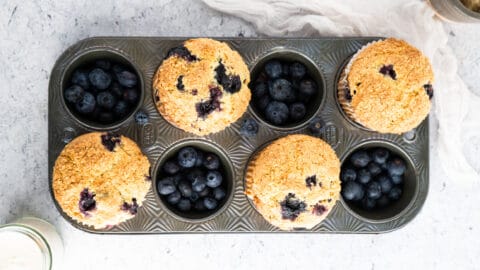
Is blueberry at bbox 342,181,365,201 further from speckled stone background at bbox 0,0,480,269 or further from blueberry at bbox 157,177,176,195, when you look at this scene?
blueberry at bbox 157,177,176,195

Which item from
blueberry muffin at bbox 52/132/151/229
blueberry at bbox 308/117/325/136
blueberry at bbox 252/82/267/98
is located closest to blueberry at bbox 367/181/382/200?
blueberry at bbox 308/117/325/136

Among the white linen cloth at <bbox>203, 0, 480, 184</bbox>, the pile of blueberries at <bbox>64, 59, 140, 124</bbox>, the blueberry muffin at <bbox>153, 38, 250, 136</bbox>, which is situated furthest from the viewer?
the white linen cloth at <bbox>203, 0, 480, 184</bbox>

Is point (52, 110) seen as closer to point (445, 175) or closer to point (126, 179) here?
point (126, 179)

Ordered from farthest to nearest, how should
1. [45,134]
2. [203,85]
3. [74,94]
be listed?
[45,134], [74,94], [203,85]

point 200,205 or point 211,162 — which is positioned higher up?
point 211,162

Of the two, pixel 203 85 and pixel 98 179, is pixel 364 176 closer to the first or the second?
pixel 203 85

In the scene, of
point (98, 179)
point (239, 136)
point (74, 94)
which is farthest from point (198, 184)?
point (74, 94)

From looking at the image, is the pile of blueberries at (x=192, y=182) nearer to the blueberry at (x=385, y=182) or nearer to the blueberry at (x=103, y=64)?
the blueberry at (x=103, y=64)

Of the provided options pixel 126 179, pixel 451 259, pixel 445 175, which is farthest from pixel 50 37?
pixel 451 259

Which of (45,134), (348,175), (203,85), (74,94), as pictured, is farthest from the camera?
(45,134)
